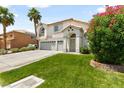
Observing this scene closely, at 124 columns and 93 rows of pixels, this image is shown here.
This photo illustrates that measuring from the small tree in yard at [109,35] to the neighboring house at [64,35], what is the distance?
13.9m

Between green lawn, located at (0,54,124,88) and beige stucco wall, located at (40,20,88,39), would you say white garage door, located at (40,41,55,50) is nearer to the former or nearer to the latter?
beige stucco wall, located at (40,20,88,39)

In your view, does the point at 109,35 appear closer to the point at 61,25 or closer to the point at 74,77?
the point at 74,77

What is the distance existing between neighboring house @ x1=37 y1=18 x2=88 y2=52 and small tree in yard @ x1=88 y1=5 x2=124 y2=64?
45.6 feet

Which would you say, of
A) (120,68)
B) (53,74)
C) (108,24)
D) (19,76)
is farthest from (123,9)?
(19,76)

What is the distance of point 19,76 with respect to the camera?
540 inches

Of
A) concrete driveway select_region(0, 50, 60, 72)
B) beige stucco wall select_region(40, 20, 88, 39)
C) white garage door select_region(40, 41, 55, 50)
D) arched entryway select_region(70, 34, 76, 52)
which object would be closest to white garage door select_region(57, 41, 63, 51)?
beige stucco wall select_region(40, 20, 88, 39)

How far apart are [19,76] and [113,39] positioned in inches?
268

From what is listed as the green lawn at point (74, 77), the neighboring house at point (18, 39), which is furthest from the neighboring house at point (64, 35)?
the green lawn at point (74, 77)

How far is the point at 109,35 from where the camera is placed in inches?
503

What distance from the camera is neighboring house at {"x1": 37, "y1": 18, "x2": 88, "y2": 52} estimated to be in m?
28.3

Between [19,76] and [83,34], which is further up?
[83,34]

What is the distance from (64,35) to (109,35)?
17313 mm

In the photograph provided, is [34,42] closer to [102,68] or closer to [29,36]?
[29,36]

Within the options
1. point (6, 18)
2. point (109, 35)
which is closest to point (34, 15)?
point (6, 18)
